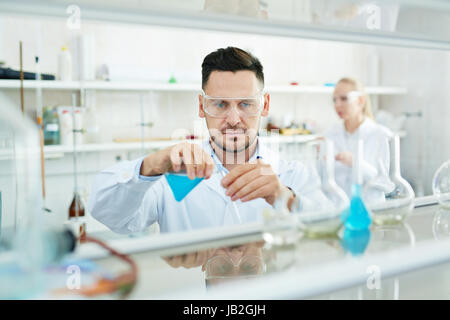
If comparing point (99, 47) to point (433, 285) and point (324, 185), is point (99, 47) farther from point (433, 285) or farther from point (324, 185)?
point (433, 285)

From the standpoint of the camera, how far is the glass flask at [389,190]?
779mm

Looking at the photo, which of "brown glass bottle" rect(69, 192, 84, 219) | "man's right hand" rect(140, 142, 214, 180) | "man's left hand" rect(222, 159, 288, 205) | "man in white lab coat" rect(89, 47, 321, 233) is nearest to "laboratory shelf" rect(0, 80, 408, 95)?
"brown glass bottle" rect(69, 192, 84, 219)

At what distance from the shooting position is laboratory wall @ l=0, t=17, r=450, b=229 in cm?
248

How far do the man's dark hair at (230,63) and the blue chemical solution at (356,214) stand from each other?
654mm

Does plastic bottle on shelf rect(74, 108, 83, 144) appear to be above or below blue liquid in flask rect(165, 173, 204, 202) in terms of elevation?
above

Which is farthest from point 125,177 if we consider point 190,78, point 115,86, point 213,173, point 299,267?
point 190,78

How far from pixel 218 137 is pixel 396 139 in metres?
0.56

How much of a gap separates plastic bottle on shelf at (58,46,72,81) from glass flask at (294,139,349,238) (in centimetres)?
195

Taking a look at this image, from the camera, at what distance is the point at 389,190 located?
32.4 inches

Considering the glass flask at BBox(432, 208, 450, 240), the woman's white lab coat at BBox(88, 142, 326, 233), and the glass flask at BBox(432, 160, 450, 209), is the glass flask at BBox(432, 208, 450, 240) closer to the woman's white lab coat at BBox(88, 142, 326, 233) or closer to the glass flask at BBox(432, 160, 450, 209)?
the glass flask at BBox(432, 160, 450, 209)

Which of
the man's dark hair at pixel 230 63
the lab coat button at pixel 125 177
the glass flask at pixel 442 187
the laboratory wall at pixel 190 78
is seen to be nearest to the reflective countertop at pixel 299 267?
the glass flask at pixel 442 187

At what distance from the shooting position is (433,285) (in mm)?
591

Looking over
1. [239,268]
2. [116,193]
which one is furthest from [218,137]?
[239,268]

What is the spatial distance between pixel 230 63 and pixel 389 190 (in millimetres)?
634
